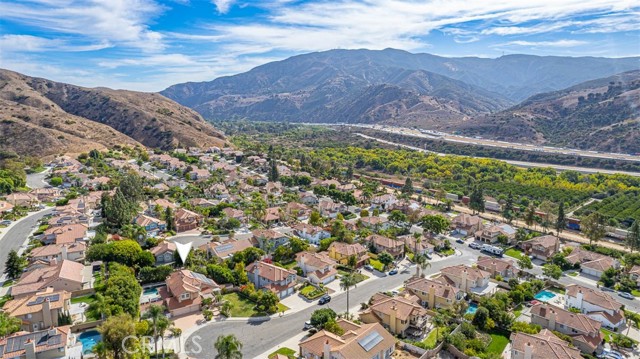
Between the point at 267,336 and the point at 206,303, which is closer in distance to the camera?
the point at 267,336

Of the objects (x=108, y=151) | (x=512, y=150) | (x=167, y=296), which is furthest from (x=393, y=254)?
(x=512, y=150)

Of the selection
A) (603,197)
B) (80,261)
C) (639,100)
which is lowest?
(603,197)

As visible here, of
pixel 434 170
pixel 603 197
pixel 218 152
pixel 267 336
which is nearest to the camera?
pixel 267 336

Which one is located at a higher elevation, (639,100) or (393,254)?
(639,100)

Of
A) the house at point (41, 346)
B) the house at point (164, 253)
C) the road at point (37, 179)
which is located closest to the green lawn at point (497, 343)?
the house at point (41, 346)

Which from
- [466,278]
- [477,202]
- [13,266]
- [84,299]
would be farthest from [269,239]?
[477,202]

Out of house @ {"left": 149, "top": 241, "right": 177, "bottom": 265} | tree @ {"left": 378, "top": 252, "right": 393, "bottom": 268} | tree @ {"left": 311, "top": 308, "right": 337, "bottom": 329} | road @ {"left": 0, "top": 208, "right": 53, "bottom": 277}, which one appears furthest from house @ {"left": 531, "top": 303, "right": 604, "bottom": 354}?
road @ {"left": 0, "top": 208, "right": 53, "bottom": 277}

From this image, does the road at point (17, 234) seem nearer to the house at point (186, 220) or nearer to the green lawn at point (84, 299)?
the green lawn at point (84, 299)

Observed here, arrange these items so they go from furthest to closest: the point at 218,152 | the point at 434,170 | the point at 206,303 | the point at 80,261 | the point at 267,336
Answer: the point at 218,152
the point at 434,170
the point at 80,261
the point at 206,303
the point at 267,336

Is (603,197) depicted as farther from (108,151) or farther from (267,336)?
(108,151)
